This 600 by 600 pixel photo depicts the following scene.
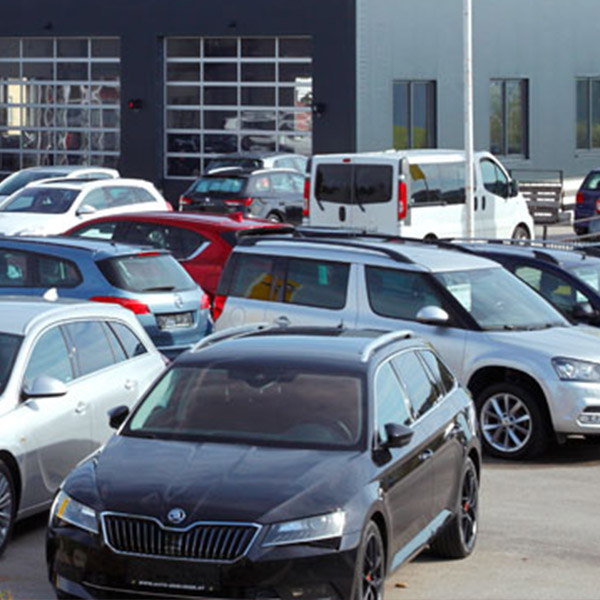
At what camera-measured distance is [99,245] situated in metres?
15.8

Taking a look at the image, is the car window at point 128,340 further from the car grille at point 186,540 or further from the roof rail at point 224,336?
the car grille at point 186,540

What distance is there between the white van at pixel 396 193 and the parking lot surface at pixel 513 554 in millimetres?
13490

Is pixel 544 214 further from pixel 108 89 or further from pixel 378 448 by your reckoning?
pixel 378 448

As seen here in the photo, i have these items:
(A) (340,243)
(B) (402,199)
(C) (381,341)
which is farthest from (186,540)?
(B) (402,199)

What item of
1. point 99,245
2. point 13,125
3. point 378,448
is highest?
point 13,125

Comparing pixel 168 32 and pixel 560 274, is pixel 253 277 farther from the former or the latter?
pixel 168 32

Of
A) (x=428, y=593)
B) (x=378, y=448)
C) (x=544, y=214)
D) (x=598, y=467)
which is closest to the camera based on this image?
(x=378, y=448)

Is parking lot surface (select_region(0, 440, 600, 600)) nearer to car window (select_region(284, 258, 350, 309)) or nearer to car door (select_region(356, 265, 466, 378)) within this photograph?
car door (select_region(356, 265, 466, 378))

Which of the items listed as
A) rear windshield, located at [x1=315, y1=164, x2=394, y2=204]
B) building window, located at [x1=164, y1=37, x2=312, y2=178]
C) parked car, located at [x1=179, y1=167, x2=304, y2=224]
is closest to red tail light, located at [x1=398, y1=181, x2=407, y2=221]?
rear windshield, located at [x1=315, y1=164, x2=394, y2=204]

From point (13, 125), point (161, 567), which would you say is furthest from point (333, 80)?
point (161, 567)

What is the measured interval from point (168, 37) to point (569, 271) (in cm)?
2740

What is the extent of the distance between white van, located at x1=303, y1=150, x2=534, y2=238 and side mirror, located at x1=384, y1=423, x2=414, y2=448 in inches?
669

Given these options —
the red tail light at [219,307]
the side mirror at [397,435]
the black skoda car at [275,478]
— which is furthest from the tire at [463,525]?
the red tail light at [219,307]

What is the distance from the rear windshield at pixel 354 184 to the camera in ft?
85.4
